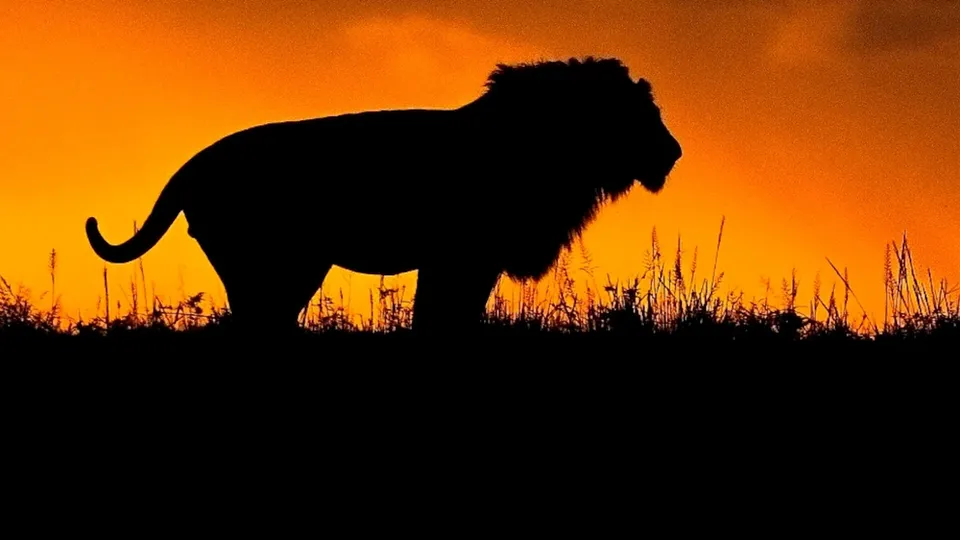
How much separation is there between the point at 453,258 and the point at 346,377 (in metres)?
1.99

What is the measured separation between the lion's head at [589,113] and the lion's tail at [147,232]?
1964mm

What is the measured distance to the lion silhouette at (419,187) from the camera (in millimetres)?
7750

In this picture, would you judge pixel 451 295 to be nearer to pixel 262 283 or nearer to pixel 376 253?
pixel 376 253

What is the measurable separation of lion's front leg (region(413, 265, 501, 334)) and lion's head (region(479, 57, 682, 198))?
958 mm

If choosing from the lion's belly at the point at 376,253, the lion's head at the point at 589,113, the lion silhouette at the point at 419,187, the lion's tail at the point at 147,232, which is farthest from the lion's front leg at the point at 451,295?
the lion's tail at the point at 147,232

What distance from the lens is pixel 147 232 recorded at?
26.4 ft

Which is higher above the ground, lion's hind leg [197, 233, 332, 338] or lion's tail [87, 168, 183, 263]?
lion's tail [87, 168, 183, 263]

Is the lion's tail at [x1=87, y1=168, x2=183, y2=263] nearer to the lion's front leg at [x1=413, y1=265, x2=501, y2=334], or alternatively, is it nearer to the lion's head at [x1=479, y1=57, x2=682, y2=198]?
the lion's front leg at [x1=413, y1=265, x2=501, y2=334]

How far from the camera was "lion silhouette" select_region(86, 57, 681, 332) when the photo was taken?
7750 millimetres

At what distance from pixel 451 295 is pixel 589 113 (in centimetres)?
155

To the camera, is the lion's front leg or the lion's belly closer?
the lion's front leg

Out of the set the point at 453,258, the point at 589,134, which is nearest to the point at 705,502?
the point at 453,258

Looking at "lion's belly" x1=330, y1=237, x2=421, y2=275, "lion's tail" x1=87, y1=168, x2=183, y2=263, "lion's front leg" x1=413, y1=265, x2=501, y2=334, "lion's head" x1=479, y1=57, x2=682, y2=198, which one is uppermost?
"lion's head" x1=479, y1=57, x2=682, y2=198

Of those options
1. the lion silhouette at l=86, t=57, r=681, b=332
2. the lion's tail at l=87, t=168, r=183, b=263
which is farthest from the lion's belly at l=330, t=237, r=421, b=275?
the lion's tail at l=87, t=168, r=183, b=263
